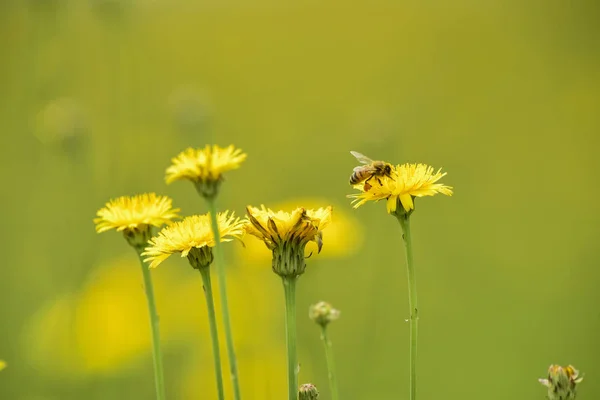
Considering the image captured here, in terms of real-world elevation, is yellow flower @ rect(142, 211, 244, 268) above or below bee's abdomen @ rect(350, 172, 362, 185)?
below

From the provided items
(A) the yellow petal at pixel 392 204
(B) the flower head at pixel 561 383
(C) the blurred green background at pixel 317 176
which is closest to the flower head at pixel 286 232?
(A) the yellow petal at pixel 392 204

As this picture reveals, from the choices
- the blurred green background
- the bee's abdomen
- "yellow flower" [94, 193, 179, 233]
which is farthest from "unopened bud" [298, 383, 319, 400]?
the blurred green background

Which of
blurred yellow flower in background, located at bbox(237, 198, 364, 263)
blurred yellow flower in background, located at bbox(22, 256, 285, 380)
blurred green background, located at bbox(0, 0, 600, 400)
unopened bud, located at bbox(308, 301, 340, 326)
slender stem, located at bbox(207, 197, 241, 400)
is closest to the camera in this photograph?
slender stem, located at bbox(207, 197, 241, 400)

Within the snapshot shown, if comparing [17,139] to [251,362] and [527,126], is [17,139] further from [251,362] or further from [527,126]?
[527,126]

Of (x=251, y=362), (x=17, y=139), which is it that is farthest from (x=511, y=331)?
(x=17, y=139)

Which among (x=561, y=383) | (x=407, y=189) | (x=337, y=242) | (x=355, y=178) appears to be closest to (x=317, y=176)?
(x=337, y=242)

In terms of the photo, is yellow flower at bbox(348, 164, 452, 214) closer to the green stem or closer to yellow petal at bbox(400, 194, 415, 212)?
yellow petal at bbox(400, 194, 415, 212)

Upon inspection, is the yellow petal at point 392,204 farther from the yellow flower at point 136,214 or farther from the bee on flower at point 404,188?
the yellow flower at point 136,214

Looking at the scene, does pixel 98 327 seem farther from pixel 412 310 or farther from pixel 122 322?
pixel 412 310
